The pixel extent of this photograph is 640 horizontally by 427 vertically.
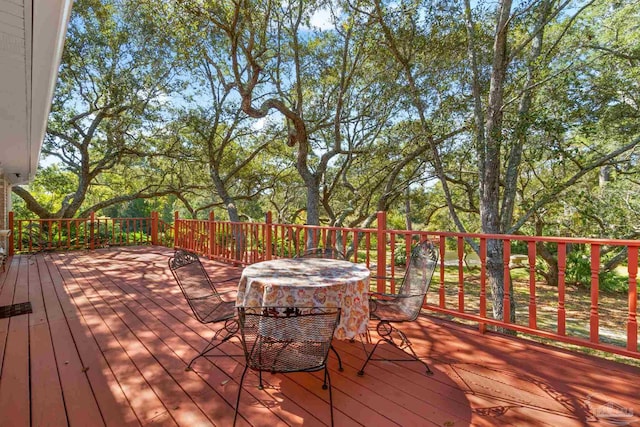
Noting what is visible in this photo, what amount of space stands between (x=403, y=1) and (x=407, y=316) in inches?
198

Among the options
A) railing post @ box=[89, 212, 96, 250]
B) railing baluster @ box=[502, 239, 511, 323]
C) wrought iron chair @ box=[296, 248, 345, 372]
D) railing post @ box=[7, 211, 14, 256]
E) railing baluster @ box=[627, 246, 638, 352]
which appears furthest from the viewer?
railing post @ box=[89, 212, 96, 250]

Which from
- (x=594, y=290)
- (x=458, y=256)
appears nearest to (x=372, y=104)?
(x=458, y=256)

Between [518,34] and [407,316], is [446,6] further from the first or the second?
[407,316]

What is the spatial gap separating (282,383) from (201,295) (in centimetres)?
113

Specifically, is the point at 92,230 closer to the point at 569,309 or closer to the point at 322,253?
the point at 322,253

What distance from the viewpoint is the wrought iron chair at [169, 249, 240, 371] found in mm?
2373

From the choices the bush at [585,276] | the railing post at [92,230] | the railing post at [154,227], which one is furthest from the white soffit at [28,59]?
the bush at [585,276]

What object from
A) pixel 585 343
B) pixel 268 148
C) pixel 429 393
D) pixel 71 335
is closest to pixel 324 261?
pixel 429 393

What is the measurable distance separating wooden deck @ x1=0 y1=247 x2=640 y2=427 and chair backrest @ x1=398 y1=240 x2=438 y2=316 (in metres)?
0.42

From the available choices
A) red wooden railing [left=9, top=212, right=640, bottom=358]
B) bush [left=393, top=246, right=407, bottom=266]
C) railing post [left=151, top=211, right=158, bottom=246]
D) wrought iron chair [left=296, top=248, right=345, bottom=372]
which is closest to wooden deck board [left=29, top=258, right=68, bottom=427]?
wrought iron chair [left=296, top=248, right=345, bottom=372]

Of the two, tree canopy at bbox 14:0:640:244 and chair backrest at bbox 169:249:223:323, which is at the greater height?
tree canopy at bbox 14:0:640:244

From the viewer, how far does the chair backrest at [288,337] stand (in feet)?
5.04

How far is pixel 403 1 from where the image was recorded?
4.94m

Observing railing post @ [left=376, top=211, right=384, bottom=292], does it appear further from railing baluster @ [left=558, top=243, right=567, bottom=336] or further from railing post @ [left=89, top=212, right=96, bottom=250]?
railing post @ [left=89, top=212, right=96, bottom=250]
